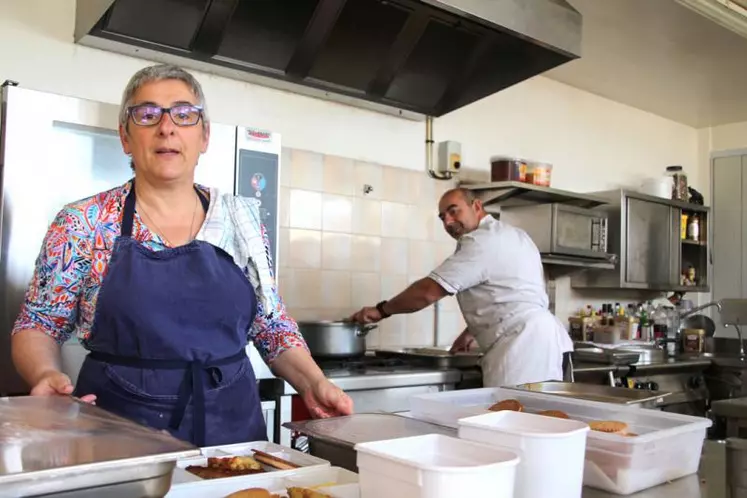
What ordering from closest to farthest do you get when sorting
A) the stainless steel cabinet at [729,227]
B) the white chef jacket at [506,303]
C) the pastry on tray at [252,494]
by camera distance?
1. the pastry on tray at [252,494]
2. the white chef jacket at [506,303]
3. the stainless steel cabinet at [729,227]

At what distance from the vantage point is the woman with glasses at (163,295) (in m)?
1.43

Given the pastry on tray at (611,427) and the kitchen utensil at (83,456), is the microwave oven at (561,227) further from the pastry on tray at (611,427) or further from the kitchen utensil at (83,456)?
the kitchen utensil at (83,456)

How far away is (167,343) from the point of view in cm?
143

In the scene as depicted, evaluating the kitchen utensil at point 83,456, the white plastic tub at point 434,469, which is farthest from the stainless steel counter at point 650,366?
the kitchen utensil at point 83,456

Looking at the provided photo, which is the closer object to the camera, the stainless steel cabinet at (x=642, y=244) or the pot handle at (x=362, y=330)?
the pot handle at (x=362, y=330)

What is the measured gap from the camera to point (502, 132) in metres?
4.29

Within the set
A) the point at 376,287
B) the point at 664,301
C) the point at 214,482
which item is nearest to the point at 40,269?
the point at 214,482

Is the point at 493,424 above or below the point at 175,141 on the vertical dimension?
below

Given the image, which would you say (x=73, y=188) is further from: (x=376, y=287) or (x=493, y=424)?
(x=376, y=287)

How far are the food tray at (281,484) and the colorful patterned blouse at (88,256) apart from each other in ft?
2.24

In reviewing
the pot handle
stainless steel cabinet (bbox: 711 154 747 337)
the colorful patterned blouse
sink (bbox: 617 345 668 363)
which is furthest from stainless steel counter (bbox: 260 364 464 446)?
stainless steel cabinet (bbox: 711 154 747 337)

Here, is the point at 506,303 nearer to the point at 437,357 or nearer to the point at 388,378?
the point at 437,357

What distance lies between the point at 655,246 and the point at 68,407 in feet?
14.8

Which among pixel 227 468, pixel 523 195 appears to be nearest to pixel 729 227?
pixel 523 195
